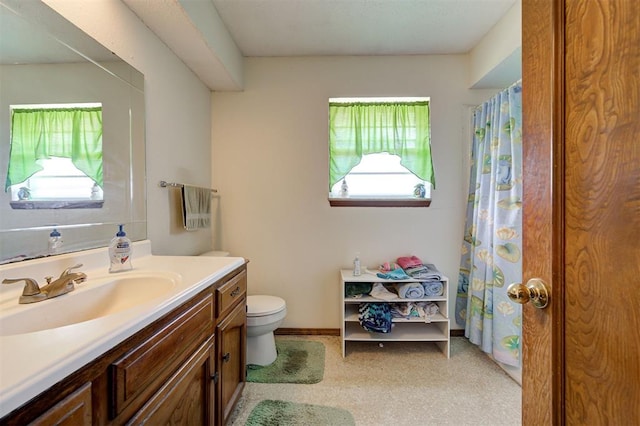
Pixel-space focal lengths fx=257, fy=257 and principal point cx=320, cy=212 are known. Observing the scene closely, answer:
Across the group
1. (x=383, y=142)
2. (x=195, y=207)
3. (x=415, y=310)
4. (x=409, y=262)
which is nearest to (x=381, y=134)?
(x=383, y=142)

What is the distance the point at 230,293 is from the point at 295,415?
780 mm

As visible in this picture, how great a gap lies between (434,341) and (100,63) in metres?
2.77

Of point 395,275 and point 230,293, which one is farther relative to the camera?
point 395,275

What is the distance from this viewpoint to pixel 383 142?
2256 millimetres

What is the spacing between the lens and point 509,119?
175 centimetres

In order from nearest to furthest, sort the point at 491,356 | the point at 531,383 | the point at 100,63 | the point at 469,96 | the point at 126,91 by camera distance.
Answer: the point at 531,383 < the point at 100,63 < the point at 126,91 < the point at 491,356 < the point at 469,96

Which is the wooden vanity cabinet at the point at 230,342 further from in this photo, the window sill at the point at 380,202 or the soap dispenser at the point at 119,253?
the window sill at the point at 380,202

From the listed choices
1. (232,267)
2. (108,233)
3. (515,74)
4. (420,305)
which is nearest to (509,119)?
(515,74)

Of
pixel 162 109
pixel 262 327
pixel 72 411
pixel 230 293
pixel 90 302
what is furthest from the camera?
pixel 262 327

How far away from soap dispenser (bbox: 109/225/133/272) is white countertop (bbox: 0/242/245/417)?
0.17 ft

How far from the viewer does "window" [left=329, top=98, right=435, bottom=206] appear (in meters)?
2.25

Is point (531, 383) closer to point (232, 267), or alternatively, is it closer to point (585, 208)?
point (585, 208)

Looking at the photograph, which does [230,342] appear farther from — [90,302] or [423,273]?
[423,273]

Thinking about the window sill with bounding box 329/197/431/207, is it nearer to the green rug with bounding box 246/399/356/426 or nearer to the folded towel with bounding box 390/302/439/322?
the folded towel with bounding box 390/302/439/322
